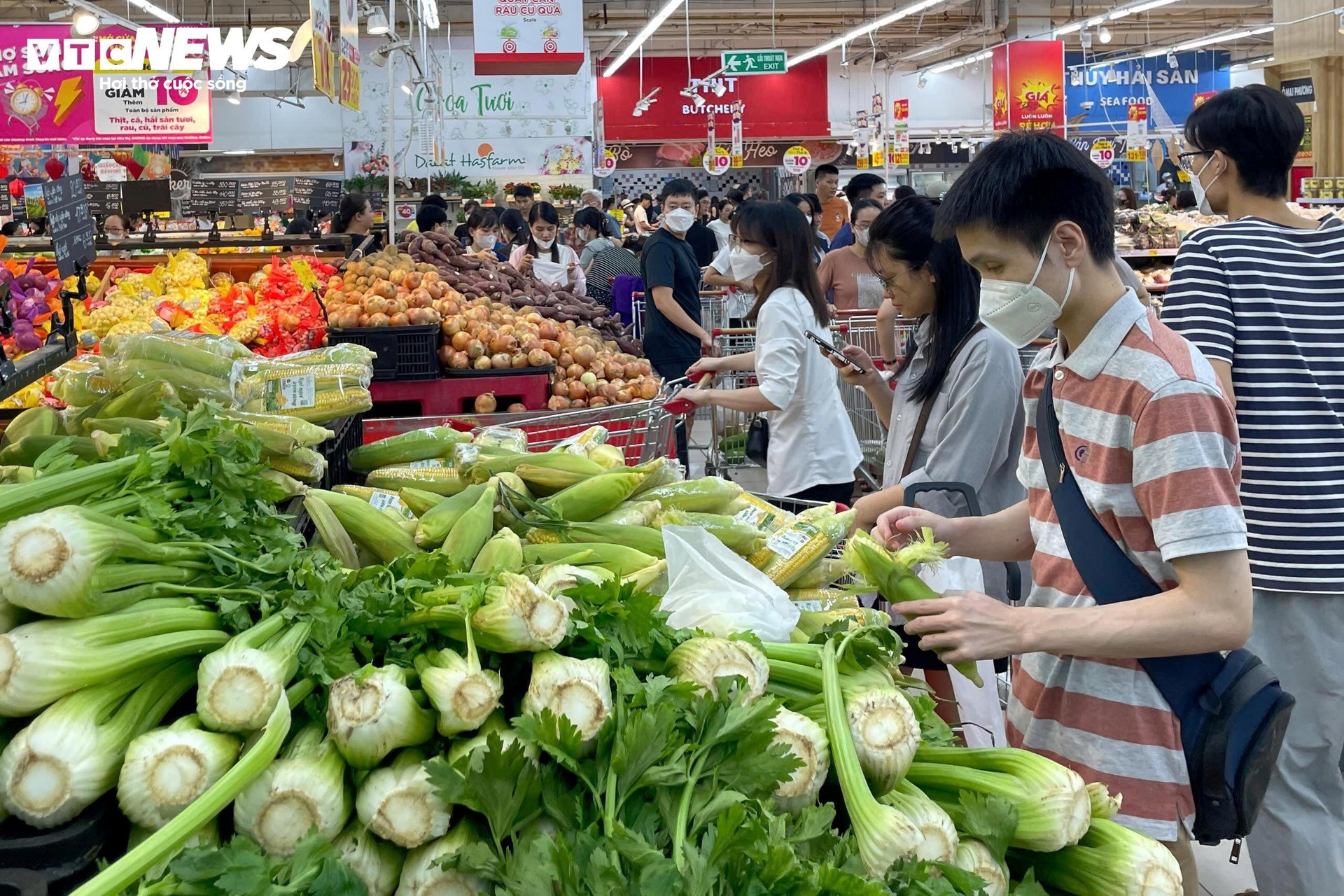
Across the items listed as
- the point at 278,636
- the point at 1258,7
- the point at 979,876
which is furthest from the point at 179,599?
the point at 1258,7

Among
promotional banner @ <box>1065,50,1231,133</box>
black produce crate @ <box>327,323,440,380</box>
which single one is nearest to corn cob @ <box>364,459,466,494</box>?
black produce crate @ <box>327,323,440,380</box>

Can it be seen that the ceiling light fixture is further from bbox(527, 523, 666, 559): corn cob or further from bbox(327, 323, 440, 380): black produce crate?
bbox(527, 523, 666, 559): corn cob

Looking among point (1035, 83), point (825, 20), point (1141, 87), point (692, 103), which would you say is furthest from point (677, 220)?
point (1141, 87)

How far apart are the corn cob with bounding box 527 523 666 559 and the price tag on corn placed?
79 cm

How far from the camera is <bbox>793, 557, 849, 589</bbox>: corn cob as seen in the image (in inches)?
92.2

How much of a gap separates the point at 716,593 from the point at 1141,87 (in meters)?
26.7

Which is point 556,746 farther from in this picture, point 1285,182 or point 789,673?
point 1285,182

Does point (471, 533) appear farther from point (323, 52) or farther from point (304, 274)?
point (323, 52)

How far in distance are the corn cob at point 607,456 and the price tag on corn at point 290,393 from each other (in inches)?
26.0

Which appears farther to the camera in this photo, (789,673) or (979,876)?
(789,673)

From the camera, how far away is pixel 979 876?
1.25 meters

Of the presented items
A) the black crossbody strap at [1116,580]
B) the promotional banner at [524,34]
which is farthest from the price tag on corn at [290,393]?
the promotional banner at [524,34]

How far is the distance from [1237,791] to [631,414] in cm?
243

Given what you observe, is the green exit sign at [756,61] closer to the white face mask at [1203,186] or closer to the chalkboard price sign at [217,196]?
the chalkboard price sign at [217,196]
